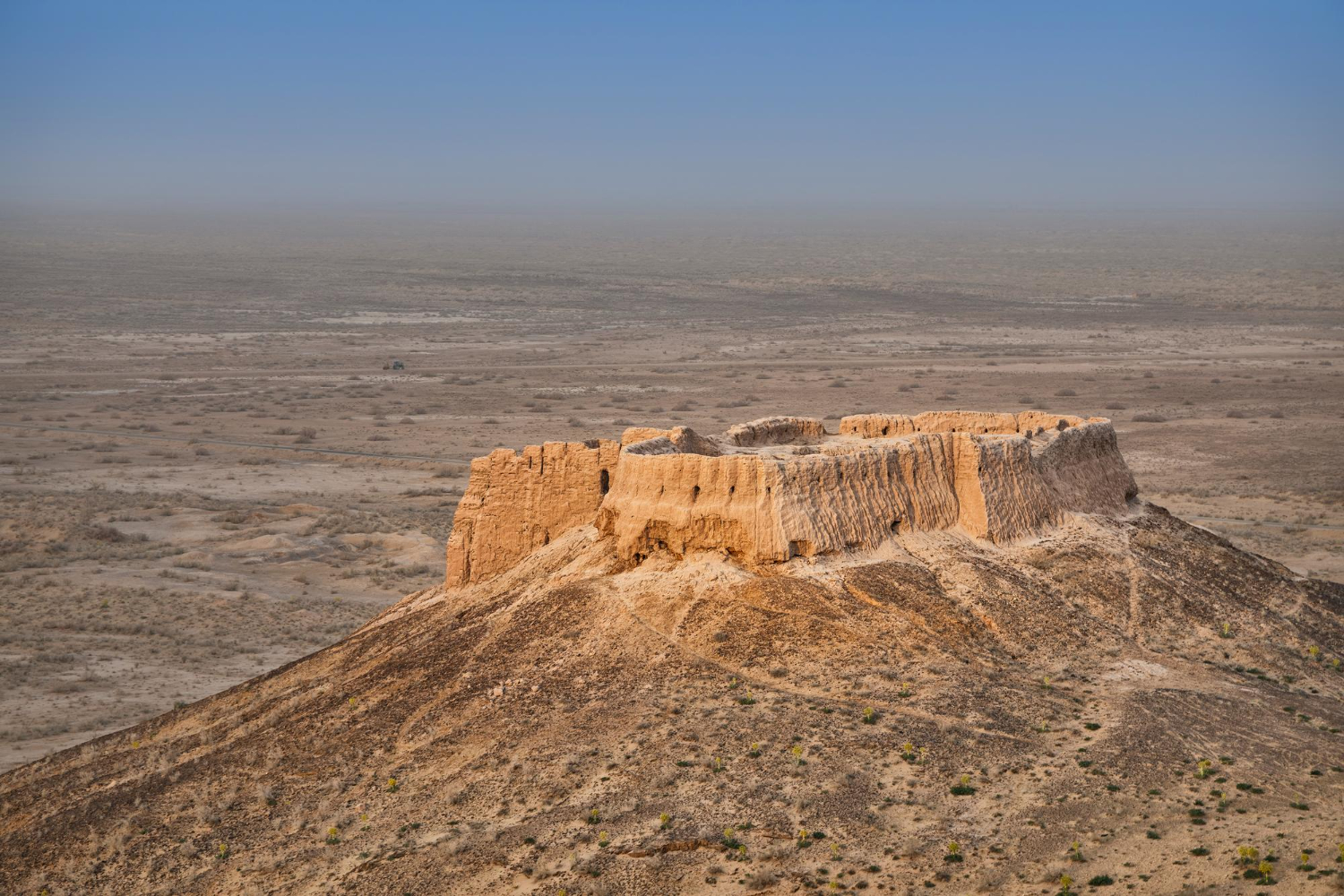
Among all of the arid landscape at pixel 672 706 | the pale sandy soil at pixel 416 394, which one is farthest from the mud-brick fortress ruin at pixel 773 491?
the pale sandy soil at pixel 416 394

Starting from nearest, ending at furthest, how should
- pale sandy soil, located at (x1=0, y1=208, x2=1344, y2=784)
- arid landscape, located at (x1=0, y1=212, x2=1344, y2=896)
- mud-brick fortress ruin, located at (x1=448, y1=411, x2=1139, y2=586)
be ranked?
arid landscape, located at (x1=0, y1=212, x2=1344, y2=896) < mud-brick fortress ruin, located at (x1=448, y1=411, x2=1139, y2=586) < pale sandy soil, located at (x1=0, y1=208, x2=1344, y2=784)

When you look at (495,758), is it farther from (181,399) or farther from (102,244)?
(102,244)

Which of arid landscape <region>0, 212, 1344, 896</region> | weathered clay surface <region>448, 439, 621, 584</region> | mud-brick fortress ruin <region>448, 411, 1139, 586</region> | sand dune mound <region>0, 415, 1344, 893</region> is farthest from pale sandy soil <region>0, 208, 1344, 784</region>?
A: mud-brick fortress ruin <region>448, 411, 1139, 586</region>

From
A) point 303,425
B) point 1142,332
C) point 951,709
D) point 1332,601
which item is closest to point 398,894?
point 951,709

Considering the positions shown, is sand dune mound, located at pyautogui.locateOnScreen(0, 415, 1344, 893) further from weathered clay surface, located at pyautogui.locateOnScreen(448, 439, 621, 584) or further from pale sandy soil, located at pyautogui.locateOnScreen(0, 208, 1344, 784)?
pale sandy soil, located at pyautogui.locateOnScreen(0, 208, 1344, 784)

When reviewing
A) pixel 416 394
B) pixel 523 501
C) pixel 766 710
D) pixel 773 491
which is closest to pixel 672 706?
pixel 766 710

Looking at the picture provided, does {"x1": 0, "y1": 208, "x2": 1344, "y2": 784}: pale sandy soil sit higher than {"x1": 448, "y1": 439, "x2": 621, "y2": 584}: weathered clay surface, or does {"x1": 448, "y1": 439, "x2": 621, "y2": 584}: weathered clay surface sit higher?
{"x1": 448, "y1": 439, "x2": 621, "y2": 584}: weathered clay surface

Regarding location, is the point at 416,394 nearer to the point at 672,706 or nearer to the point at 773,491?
the point at 773,491
